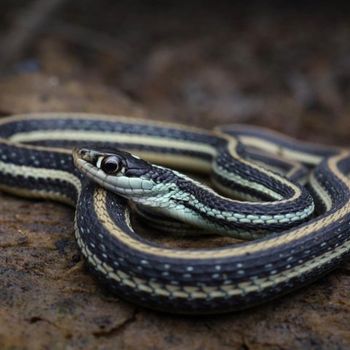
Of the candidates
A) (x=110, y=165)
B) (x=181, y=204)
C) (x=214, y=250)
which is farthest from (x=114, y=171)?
(x=214, y=250)

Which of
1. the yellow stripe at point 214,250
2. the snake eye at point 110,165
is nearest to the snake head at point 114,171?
the snake eye at point 110,165

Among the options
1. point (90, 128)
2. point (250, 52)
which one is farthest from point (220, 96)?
point (90, 128)

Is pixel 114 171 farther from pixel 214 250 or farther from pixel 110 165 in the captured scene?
pixel 214 250

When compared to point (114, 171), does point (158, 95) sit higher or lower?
lower

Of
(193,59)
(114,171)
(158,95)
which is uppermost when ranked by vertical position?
(114,171)

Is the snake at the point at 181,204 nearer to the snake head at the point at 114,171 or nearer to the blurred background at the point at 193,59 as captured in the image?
the snake head at the point at 114,171

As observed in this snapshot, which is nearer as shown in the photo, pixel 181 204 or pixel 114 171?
pixel 114 171
